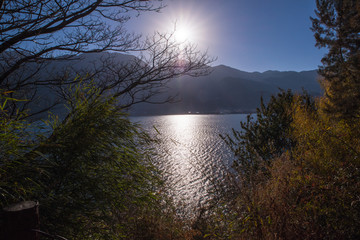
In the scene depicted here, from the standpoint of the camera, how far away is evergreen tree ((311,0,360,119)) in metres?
8.14

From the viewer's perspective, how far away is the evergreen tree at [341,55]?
8141mm

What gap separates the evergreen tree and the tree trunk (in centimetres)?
1090

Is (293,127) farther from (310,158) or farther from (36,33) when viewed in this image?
(36,33)

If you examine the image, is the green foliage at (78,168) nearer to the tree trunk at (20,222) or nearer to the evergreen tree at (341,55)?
the tree trunk at (20,222)

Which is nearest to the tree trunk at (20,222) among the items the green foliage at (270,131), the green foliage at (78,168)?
the green foliage at (78,168)

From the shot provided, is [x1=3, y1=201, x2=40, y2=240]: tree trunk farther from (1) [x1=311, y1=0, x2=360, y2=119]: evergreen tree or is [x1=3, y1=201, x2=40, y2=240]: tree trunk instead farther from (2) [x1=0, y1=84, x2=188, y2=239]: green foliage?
(1) [x1=311, y1=0, x2=360, y2=119]: evergreen tree

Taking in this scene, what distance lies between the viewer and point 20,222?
107 cm

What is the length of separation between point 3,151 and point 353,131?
10.8 m

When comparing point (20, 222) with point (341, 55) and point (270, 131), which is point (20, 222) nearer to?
point (270, 131)

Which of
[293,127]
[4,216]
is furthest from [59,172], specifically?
[293,127]

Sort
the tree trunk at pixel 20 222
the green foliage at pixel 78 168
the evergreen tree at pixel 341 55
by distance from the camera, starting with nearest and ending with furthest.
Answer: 1. the tree trunk at pixel 20 222
2. the green foliage at pixel 78 168
3. the evergreen tree at pixel 341 55

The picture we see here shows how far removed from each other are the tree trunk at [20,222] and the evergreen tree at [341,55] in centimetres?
1090

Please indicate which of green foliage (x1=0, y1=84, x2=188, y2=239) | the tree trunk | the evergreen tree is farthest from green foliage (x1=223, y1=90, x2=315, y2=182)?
the tree trunk

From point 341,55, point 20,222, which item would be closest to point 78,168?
point 20,222
